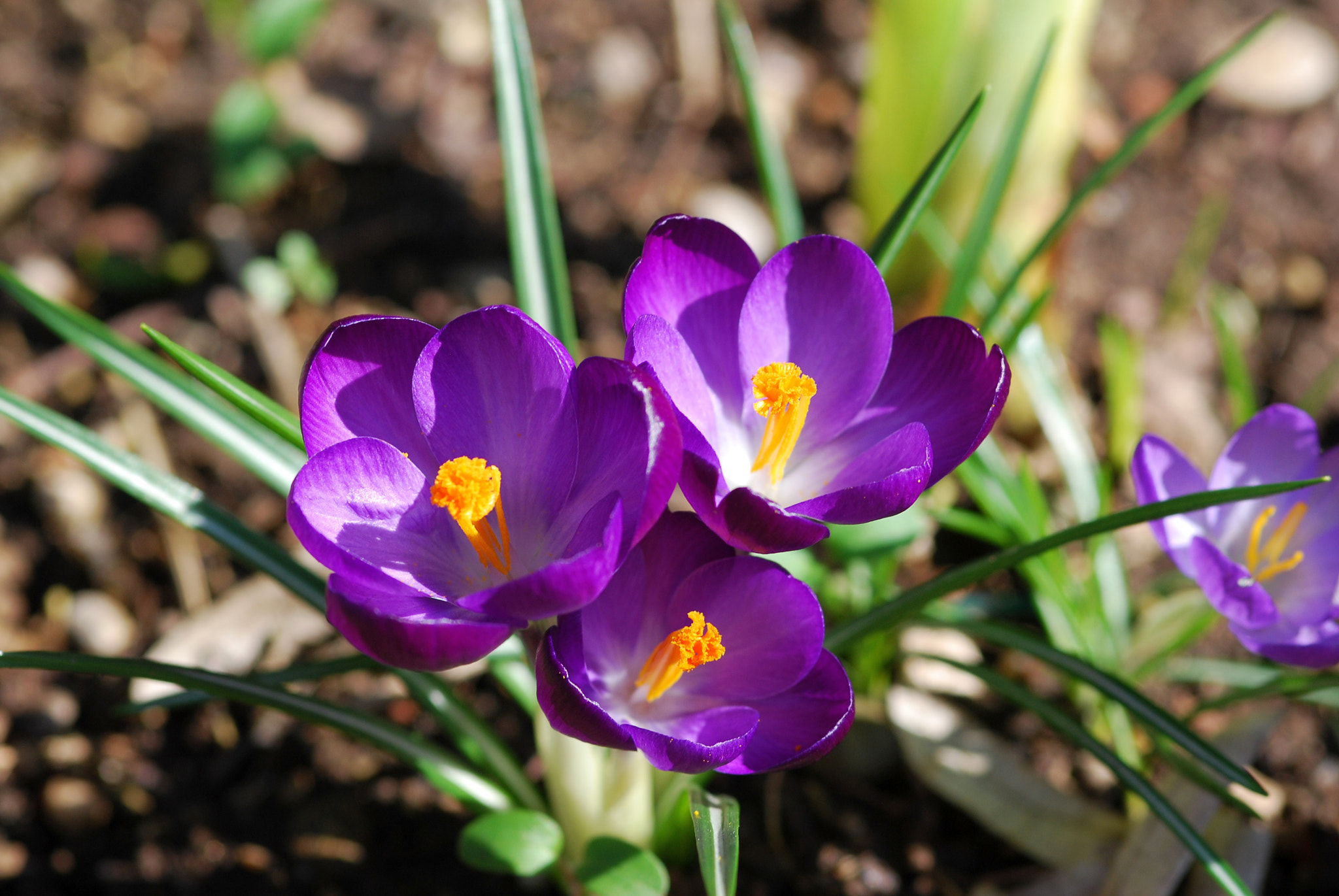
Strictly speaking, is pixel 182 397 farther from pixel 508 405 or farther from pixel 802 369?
pixel 802 369

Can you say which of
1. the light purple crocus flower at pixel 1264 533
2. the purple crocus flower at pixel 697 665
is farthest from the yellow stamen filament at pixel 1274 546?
the purple crocus flower at pixel 697 665

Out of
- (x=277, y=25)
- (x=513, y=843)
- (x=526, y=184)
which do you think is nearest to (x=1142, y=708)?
(x=513, y=843)

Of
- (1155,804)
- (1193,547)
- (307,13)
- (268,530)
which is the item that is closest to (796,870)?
(1155,804)

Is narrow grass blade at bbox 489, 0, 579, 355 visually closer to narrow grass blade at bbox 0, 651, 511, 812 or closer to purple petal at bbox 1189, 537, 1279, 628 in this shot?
narrow grass blade at bbox 0, 651, 511, 812

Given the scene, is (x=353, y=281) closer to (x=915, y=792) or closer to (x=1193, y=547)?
(x=915, y=792)

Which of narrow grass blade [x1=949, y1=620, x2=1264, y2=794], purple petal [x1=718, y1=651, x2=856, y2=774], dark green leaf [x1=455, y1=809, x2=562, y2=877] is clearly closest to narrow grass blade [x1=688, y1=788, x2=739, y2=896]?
purple petal [x1=718, y1=651, x2=856, y2=774]

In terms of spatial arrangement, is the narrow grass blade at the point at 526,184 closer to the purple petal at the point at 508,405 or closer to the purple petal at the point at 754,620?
the purple petal at the point at 508,405
